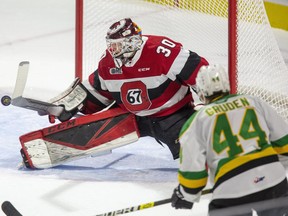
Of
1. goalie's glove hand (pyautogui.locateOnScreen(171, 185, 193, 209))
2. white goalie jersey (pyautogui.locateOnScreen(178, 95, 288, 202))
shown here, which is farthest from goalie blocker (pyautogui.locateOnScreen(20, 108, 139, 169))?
white goalie jersey (pyautogui.locateOnScreen(178, 95, 288, 202))

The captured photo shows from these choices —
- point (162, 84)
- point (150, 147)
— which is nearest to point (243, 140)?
point (162, 84)

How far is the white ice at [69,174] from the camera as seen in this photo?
11.0 ft

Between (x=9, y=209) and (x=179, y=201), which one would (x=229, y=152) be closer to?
(x=179, y=201)

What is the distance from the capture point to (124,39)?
3.57 metres

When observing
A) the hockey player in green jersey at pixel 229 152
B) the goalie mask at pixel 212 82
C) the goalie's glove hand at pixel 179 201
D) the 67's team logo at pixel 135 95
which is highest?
the goalie mask at pixel 212 82

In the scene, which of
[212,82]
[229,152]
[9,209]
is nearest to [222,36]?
[9,209]

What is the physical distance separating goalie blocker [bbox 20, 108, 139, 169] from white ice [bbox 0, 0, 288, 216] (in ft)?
0.25

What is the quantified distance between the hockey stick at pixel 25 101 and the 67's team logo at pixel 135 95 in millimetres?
360

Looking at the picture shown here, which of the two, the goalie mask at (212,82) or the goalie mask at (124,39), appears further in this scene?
the goalie mask at (124,39)

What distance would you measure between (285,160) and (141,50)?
1.12 metres

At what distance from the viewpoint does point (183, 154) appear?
2520 millimetres

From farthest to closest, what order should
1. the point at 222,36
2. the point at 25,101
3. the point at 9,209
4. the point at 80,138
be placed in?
1. the point at 222,36
2. the point at 80,138
3. the point at 25,101
4. the point at 9,209

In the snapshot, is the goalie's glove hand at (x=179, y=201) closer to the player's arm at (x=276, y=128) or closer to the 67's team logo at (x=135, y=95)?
the player's arm at (x=276, y=128)

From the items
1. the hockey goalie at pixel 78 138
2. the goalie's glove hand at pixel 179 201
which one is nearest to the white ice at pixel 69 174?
the hockey goalie at pixel 78 138
